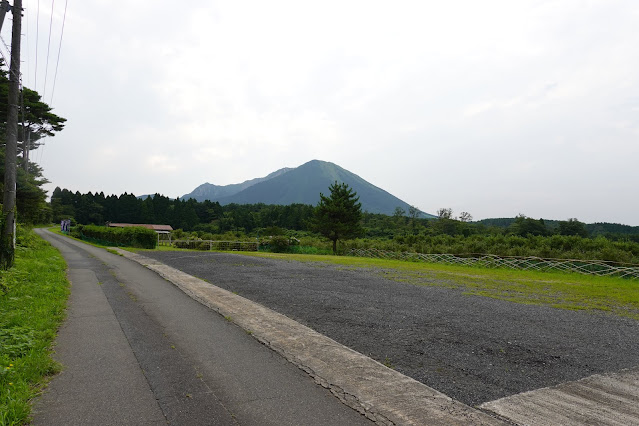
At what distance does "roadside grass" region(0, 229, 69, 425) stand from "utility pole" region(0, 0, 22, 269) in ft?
4.82

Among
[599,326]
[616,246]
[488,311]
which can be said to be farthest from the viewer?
[616,246]

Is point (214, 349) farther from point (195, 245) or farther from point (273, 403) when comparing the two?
point (195, 245)

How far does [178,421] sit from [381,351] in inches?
138

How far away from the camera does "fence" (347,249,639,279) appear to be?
19.7m

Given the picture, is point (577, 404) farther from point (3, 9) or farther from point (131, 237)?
point (131, 237)

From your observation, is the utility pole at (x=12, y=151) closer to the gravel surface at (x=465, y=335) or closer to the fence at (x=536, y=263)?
the gravel surface at (x=465, y=335)

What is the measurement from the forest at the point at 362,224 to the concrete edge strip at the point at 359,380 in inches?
977

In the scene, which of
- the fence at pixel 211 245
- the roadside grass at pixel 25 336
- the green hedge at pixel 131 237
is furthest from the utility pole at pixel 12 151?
the fence at pixel 211 245

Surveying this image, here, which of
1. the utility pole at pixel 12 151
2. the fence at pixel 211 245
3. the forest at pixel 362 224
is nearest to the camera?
the utility pole at pixel 12 151

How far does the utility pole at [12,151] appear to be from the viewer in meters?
12.2

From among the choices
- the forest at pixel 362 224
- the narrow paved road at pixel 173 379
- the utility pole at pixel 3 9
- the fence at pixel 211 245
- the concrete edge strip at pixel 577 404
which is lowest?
the fence at pixel 211 245

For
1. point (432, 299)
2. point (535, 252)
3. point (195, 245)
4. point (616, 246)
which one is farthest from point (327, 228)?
point (432, 299)

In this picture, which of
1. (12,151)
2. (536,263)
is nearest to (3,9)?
(12,151)

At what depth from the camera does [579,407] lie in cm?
414
